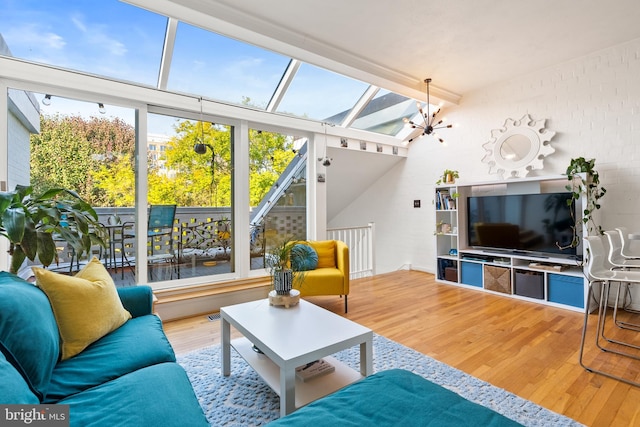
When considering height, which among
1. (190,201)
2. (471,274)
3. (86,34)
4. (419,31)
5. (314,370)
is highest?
(419,31)

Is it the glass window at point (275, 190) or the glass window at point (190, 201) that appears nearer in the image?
the glass window at point (190, 201)

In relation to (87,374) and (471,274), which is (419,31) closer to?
(471,274)

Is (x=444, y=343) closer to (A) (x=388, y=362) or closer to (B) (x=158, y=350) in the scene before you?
(A) (x=388, y=362)

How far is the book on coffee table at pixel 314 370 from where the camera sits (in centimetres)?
179

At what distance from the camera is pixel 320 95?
4.25 metres

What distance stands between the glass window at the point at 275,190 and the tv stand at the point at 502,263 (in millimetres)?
2154

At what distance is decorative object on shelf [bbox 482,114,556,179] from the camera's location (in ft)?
13.1

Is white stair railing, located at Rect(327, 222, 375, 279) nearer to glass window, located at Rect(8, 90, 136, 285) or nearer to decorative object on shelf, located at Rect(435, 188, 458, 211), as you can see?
decorative object on shelf, located at Rect(435, 188, 458, 211)

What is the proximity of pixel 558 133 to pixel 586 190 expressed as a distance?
3.09 ft

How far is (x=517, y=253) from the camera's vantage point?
4.03 meters

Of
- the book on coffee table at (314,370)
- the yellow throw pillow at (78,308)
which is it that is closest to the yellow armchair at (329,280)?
the book on coffee table at (314,370)

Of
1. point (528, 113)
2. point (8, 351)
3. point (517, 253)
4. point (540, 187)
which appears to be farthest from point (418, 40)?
point (8, 351)

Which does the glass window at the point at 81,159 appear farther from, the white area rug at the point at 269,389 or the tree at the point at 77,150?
the white area rug at the point at 269,389

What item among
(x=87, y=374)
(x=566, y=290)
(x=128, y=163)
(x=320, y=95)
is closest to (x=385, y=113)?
(x=320, y=95)
